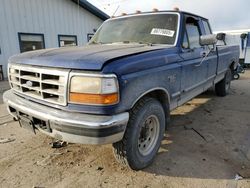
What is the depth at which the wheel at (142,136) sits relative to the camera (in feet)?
8.62

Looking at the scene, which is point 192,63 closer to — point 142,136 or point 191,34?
point 191,34

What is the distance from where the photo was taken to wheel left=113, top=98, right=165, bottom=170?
2.63m

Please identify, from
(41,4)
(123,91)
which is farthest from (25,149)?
(41,4)

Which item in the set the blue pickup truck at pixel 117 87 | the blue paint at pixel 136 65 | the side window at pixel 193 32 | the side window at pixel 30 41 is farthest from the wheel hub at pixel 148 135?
the side window at pixel 30 41

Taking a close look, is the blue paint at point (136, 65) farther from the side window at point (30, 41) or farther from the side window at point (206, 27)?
the side window at point (30, 41)

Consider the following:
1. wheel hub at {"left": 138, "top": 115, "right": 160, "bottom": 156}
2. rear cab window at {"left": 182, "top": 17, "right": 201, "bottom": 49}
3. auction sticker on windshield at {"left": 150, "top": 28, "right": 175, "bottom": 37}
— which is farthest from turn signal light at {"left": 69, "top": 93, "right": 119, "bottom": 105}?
rear cab window at {"left": 182, "top": 17, "right": 201, "bottom": 49}

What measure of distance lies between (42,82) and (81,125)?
2.43ft

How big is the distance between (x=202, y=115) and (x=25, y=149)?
3596mm

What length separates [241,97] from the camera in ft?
22.0

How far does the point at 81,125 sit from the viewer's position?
88.6 inches

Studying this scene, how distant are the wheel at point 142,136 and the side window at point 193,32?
1560 millimetres

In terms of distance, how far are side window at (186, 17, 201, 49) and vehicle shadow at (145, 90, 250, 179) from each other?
4.98 feet

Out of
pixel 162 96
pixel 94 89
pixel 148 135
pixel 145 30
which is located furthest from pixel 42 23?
pixel 94 89

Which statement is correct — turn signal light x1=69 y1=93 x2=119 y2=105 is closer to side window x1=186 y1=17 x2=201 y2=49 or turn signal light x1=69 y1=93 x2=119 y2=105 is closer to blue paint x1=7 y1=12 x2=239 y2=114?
blue paint x1=7 y1=12 x2=239 y2=114
